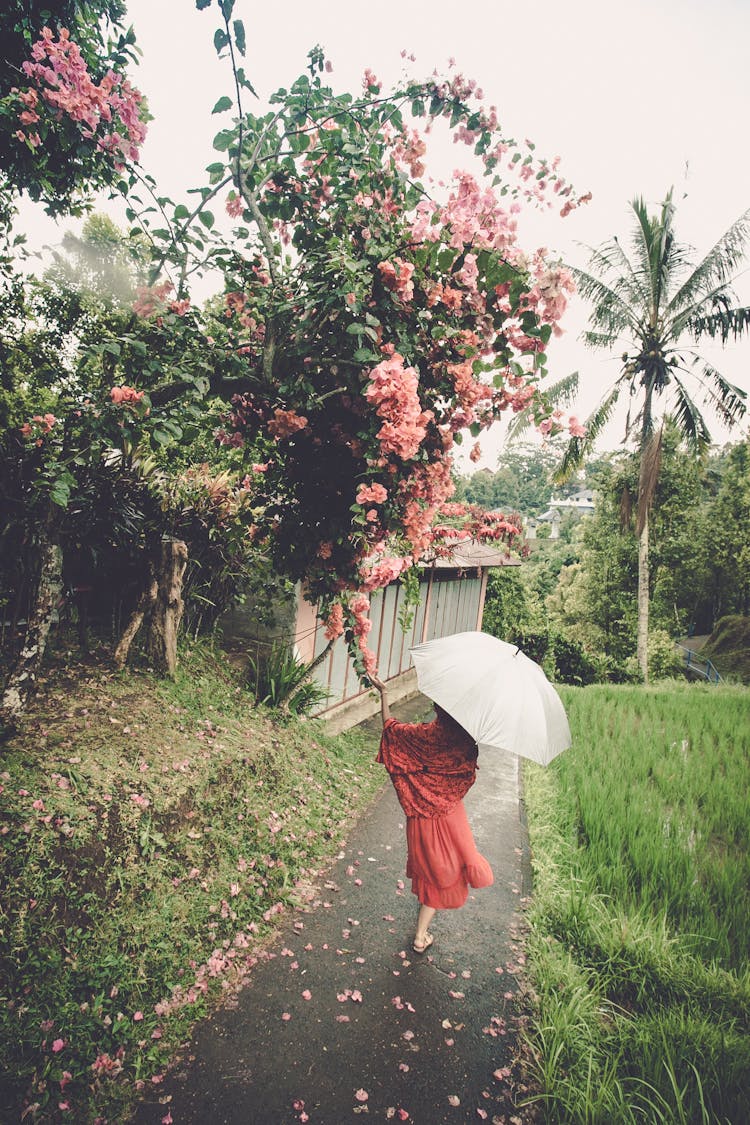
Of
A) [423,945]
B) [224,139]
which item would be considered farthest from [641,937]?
[224,139]

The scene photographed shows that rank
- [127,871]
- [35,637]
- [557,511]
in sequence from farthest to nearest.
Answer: [557,511], [35,637], [127,871]

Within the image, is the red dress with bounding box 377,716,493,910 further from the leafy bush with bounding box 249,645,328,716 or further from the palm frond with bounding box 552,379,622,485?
→ the palm frond with bounding box 552,379,622,485

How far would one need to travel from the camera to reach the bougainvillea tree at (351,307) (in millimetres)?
2877

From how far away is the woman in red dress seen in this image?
293 centimetres

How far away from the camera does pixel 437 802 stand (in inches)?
116

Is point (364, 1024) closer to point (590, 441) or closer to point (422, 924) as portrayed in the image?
point (422, 924)

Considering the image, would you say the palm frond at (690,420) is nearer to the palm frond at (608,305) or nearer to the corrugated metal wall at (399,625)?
the palm frond at (608,305)

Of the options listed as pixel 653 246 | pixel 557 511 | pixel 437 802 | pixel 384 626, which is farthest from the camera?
pixel 557 511

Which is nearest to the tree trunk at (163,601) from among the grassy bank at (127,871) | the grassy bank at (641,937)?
the grassy bank at (127,871)

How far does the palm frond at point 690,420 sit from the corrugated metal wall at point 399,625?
21.8 ft

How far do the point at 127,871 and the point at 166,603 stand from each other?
2085 mm

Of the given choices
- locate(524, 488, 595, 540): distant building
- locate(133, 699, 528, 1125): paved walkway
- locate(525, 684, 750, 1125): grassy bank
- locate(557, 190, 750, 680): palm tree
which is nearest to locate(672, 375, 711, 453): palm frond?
locate(557, 190, 750, 680): palm tree

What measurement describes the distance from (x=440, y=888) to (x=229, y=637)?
346 centimetres

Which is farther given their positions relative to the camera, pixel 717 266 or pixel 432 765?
pixel 717 266
